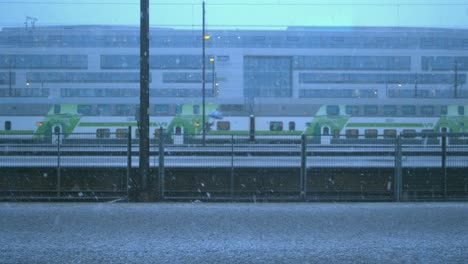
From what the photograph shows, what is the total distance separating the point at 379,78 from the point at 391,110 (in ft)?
6.93

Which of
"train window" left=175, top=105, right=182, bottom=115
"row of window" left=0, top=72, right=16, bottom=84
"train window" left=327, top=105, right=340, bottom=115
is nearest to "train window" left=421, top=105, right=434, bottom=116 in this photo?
"train window" left=327, top=105, right=340, bottom=115

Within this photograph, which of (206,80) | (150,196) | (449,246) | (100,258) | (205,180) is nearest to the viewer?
(100,258)

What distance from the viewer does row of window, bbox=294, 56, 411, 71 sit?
83.7 feet

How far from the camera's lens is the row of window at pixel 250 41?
24.6m

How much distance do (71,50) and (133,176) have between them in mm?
16121

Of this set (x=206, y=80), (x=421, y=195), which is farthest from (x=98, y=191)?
(x=206, y=80)

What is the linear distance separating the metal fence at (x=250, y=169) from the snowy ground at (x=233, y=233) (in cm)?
80

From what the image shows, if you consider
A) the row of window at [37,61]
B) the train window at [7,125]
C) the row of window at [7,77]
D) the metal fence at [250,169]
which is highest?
the row of window at [37,61]

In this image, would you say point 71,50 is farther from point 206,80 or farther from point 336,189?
point 336,189

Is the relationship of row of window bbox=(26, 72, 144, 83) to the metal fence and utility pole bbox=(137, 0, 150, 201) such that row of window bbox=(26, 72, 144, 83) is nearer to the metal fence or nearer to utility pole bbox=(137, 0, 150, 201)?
the metal fence

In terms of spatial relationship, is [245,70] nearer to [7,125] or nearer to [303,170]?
[7,125]

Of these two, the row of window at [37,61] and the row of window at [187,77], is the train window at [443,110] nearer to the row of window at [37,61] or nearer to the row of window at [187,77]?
the row of window at [187,77]

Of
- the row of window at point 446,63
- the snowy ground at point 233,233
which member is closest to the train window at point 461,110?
the row of window at point 446,63

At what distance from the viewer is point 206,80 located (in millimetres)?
26203
